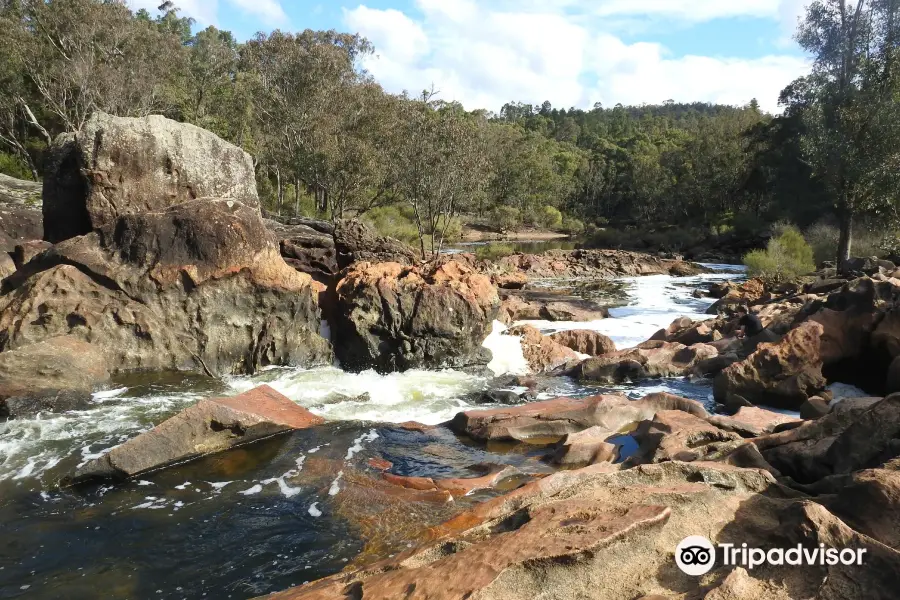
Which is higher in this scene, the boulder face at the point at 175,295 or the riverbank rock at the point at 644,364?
the boulder face at the point at 175,295

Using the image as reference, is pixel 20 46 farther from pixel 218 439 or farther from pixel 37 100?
pixel 218 439

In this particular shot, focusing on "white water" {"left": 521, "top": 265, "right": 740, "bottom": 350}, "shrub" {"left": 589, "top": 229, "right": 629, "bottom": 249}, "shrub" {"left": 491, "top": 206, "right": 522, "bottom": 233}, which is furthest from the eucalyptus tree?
"shrub" {"left": 491, "top": 206, "right": 522, "bottom": 233}

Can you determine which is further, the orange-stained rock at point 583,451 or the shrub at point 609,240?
the shrub at point 609,240

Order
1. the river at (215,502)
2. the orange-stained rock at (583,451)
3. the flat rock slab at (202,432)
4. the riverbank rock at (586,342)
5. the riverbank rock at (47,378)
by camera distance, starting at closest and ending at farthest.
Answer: the river at (215,502) → the flat rock slab at (202,432) → the orange-stained rock at (583,451) → the riverbank rock at (47,378) → the riverbank rock at (586,342)

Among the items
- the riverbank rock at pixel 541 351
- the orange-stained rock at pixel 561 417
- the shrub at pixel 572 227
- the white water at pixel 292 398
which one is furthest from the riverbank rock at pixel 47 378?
the shrub at pixel 572 227

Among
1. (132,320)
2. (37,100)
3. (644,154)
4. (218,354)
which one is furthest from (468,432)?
(644,154)

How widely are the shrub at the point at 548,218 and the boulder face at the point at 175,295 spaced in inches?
2407

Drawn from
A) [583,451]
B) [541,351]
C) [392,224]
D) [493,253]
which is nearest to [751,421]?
[583,451]

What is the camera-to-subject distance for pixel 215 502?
21.1ft

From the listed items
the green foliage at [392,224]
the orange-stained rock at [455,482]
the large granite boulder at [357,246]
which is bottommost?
the orange-stained rock at [455,482]

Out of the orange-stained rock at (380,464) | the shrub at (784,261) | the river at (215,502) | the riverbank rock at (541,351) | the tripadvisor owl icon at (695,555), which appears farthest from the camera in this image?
the shrub at (784,261)

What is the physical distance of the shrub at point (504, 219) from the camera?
6738 centimetres

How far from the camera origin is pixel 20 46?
104 feet

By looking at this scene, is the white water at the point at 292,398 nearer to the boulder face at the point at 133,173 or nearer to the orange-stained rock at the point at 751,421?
the orange-stained rock at the point at 751,421
